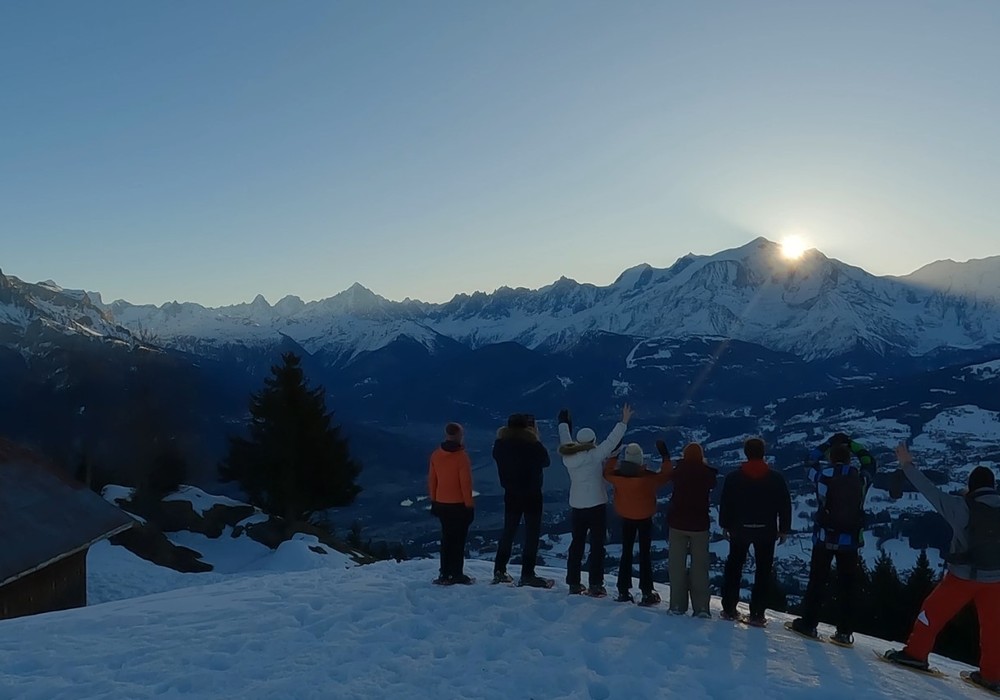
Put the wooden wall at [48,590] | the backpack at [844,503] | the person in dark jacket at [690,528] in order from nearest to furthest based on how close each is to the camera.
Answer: the backpack at [844,503] < the person in dark jacket at [690,528] < the wooden wall at [48,590]

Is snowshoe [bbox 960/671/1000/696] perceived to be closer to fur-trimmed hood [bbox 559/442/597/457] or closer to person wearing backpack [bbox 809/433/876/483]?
person wearing backpack [bbox 809/433/876/483]

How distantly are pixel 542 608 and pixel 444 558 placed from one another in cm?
208

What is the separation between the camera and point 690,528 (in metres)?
9.57

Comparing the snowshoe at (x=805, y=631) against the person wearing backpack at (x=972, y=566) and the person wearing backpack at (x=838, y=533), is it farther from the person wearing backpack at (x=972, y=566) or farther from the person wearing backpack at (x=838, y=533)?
the person wearing backpack at (x=972, y=566)

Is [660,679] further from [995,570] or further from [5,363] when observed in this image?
[5,363]

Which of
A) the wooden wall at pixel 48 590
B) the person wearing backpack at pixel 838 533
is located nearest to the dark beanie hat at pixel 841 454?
the person wearing backpack at pixel 838 533

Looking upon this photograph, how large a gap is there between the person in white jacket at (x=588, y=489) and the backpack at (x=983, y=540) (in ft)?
13.3

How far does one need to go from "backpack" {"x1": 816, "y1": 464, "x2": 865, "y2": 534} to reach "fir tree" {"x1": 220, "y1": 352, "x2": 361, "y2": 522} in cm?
3071

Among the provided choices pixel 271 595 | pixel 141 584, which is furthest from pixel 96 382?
pixel 271 595

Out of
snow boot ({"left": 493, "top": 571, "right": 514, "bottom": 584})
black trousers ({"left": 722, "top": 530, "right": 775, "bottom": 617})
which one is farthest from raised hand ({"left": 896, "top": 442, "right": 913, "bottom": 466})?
snow boot ({"left": 493, "top": 571, "right": 514, "bottom": 584})

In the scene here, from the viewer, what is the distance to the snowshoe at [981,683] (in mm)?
8047

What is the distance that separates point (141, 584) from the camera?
25766mm

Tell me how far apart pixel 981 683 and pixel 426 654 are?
6.29 m

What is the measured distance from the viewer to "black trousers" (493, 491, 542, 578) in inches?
412
